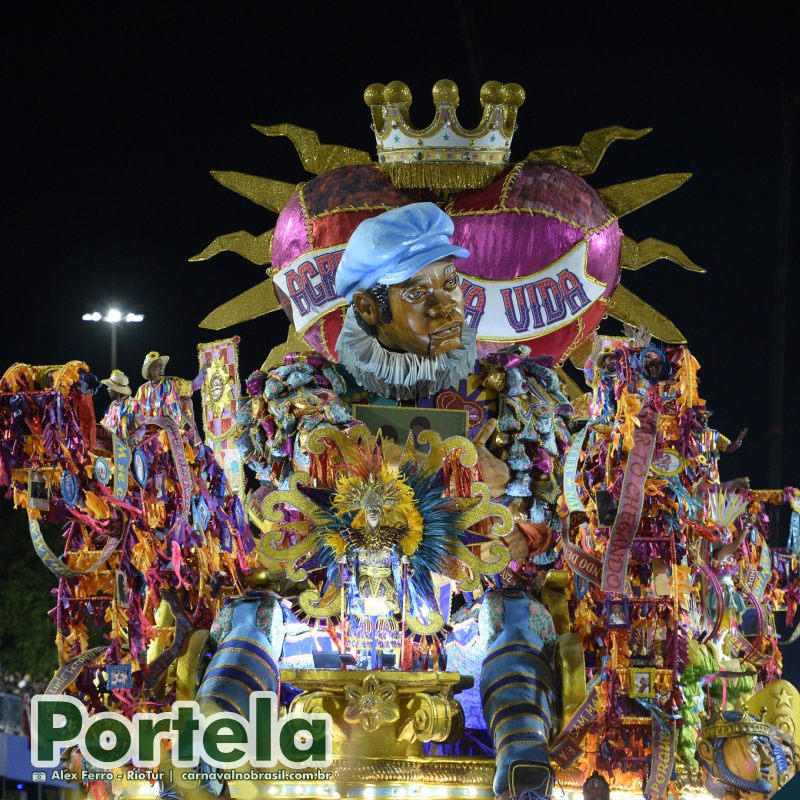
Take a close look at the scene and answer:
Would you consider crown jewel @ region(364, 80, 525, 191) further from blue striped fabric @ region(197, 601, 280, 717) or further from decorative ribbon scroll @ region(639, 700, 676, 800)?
decorative ribbon scroll @ region(639, 700, 676, 800)

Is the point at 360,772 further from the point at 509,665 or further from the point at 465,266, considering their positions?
the point at 465,266

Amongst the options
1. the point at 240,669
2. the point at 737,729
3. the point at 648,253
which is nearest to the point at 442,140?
the point at 648,253

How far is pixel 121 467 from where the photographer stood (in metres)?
8.85

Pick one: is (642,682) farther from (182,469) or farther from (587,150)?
(587,150)

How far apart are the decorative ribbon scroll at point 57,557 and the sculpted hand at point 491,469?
183cm

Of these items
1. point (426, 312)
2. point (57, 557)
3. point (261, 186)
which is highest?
point (261, 186)

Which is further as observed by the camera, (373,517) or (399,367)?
(399,367)

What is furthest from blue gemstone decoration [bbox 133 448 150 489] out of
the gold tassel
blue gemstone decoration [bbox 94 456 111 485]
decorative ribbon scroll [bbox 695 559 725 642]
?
decorative ribbon scroll [bbox 695 559 725 642]

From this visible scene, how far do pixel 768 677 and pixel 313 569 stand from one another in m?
3.01

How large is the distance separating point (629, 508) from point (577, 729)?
103 centimetres

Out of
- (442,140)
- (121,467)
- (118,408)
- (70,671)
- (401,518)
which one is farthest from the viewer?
(442,140)

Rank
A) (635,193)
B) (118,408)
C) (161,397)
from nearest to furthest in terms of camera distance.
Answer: (161,397) → (118,408) → (635,193)

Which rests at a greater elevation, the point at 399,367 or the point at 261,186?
the point at 261,186

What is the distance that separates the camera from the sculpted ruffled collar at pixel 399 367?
29.1 ft
